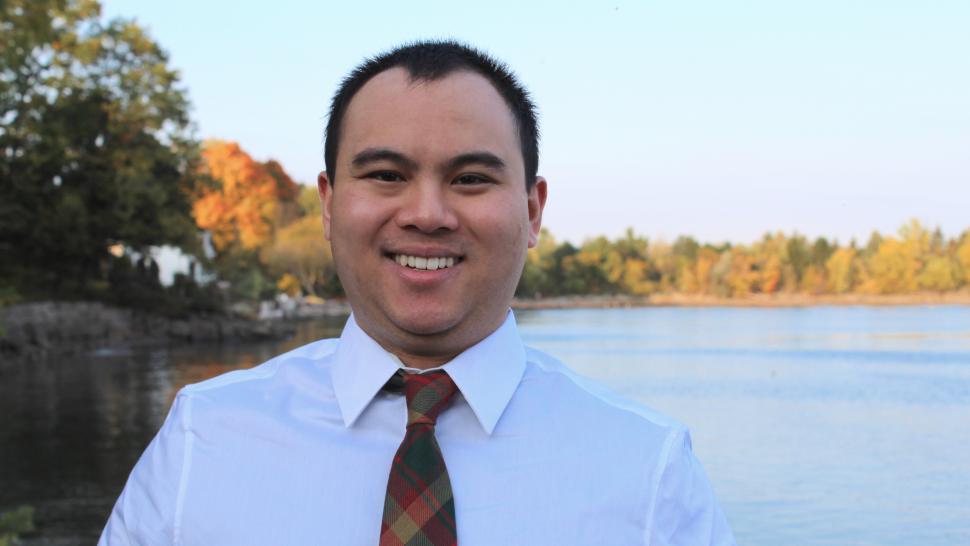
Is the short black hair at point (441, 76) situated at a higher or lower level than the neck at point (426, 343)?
higher

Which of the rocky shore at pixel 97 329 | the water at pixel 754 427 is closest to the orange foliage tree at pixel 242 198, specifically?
the rocky shore at pixel 97 329

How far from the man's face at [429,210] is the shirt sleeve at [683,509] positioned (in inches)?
13.8

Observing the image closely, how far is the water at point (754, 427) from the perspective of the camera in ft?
49.5

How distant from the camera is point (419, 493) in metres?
1.61

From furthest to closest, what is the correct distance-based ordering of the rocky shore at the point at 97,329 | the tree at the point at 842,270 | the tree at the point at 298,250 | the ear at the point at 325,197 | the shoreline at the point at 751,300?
1. the shoreline at the point at 751,300
2. the tree at the point at 842,270
3. the tree at the point at 298,250
4. the rocky shore at the point at 97,329
5. the ear at the point at 325,197

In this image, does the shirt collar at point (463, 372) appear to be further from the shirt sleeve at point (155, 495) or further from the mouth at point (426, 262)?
the shirt sleeve at point (155, 495)

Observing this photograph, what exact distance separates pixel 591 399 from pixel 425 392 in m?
0.26

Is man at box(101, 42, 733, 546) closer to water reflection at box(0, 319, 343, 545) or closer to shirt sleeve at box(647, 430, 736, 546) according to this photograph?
shirt sleeve at box(647, 430, 736, 546)

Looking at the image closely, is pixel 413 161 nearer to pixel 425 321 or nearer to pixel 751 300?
pixel 425 321

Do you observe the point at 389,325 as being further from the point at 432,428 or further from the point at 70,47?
the point at 70,47

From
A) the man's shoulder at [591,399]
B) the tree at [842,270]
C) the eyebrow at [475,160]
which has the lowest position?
the man's shoulder at [591,399]

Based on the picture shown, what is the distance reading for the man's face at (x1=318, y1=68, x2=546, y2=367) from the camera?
66.7 inches

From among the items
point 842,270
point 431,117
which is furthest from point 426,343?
point 842,270

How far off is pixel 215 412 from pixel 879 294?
115 m
